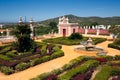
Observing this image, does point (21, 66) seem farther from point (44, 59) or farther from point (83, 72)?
point (83, 72)

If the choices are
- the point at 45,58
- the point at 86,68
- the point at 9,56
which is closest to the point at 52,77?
the point at 86,68

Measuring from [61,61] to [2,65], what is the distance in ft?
18.2

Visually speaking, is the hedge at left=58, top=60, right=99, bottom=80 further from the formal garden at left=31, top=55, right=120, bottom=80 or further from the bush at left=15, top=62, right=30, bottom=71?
the bush at left=15, top=62, right=30, bottom=71

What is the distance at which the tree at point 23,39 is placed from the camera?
18719mm

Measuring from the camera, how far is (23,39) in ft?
61.3

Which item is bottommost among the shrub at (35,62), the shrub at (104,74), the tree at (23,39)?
the shrub at (104,74)

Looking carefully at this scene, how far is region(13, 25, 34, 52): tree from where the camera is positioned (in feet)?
61.4

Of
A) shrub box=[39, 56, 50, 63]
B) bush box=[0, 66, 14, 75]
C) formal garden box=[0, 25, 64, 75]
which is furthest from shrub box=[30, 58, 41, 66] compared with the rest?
bush box=[0, 66, 14, 75]

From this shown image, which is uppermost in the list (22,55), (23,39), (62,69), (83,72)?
(23,39)

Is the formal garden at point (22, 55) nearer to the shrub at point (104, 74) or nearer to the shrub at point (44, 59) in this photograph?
the shrub at point (44, 59)

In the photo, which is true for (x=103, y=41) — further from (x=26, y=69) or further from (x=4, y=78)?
(x=4, y=78)

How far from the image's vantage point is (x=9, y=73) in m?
12.6

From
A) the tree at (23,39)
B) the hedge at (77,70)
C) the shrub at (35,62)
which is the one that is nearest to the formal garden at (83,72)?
the hedge at (77,70)

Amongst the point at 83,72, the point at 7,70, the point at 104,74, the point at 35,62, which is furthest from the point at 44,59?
the point at 104,74
